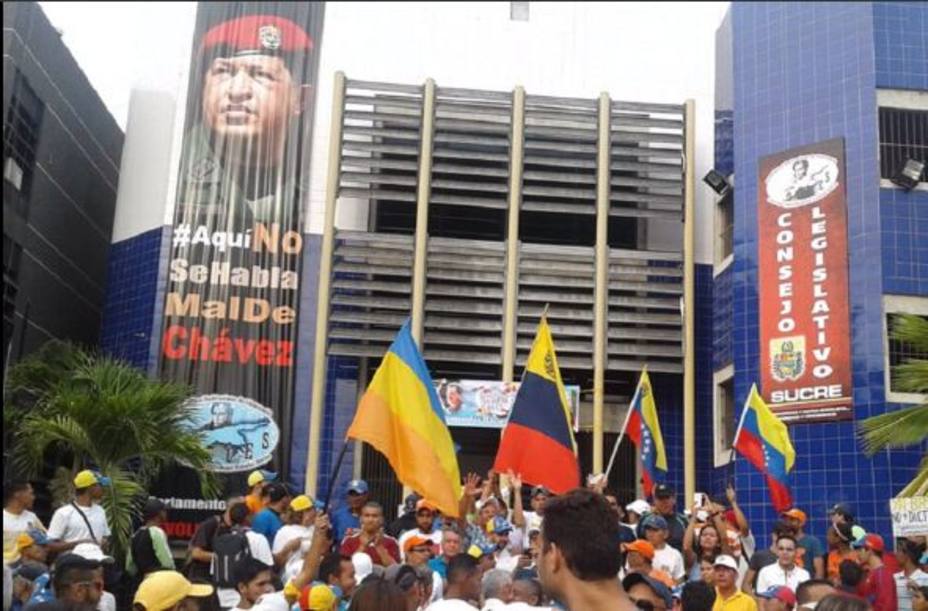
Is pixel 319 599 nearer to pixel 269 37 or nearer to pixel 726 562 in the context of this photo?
pixel 726 562

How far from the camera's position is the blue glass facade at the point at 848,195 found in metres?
15.6

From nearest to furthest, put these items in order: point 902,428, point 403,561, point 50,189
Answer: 1. point 403,561
2. point 902,428
3. point 50,189

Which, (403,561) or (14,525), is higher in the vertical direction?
(14,525)

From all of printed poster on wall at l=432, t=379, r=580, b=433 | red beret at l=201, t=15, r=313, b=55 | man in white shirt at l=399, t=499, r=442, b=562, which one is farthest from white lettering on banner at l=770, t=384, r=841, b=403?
red beret at l=201, t=15, r=313, b=55

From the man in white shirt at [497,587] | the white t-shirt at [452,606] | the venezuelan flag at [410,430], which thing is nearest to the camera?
the white t-shirt at [452,606]

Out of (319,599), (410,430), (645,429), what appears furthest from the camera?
(645,429)

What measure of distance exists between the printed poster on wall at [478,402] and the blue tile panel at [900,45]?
258 inches

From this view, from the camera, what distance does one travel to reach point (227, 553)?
25.9 feet

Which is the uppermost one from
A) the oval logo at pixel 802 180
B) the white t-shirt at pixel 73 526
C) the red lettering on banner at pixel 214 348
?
the oval logo at pixel 802 180

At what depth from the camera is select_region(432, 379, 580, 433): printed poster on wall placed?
17375 mm

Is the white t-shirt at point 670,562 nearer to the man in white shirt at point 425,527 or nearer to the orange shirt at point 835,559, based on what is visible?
the orange shirt at point 835,559

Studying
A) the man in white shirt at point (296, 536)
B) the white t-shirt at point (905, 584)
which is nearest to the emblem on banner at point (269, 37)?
the man in white shirt at point (296, 536)

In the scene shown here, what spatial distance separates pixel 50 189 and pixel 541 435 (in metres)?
13.4

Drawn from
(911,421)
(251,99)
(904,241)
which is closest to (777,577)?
(911,421)
